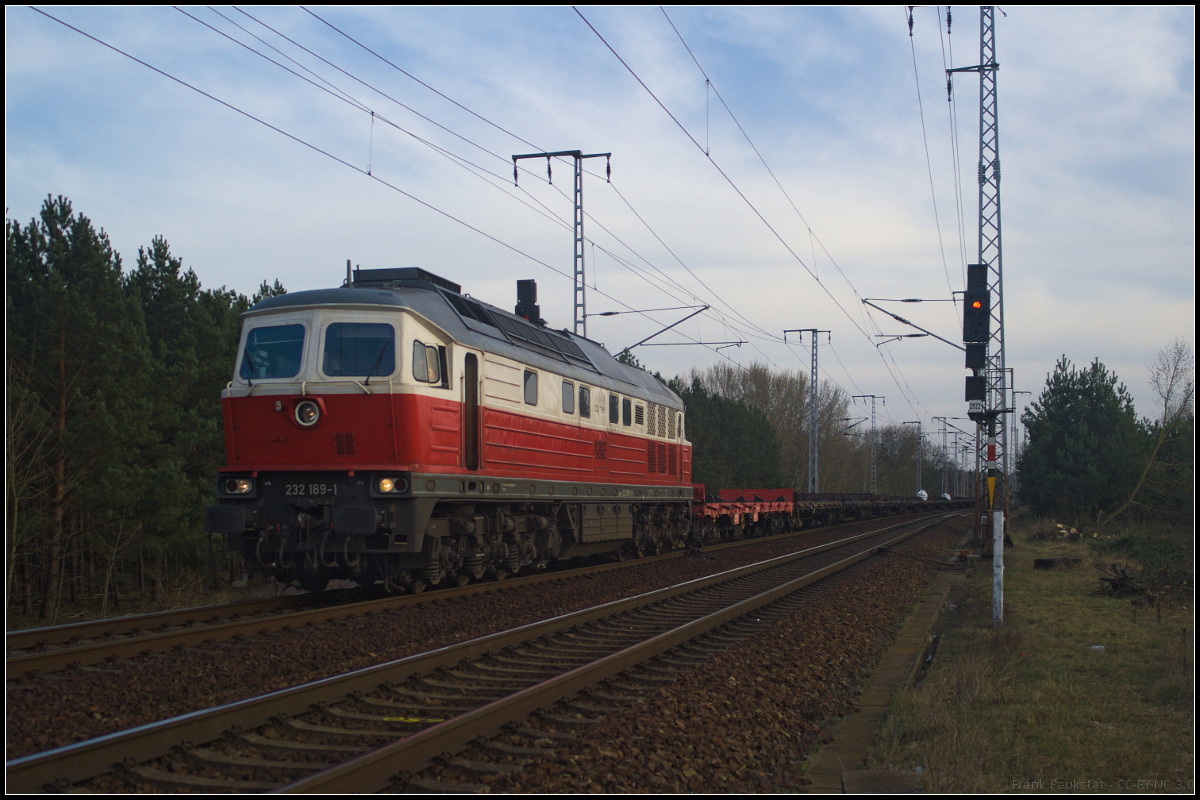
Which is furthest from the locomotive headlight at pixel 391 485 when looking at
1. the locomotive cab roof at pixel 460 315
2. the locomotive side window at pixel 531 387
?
the locomotive side window at pixel 531 387

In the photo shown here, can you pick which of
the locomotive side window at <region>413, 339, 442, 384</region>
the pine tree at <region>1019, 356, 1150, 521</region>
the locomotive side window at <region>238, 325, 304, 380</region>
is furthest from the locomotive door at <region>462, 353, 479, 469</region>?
the pine tree at <region>1019, 356, 1150, 521</region>

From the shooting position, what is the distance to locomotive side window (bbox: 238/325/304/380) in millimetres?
11031

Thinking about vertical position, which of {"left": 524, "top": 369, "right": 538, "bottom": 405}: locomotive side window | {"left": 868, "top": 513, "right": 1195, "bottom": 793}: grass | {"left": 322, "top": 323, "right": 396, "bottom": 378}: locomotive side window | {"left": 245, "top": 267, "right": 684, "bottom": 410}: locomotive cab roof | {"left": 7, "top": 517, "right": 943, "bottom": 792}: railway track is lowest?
{"left": 868, "top": 513, "right": 1195, "bottom": 793}: grass

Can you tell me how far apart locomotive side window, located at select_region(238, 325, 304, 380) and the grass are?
7963mm

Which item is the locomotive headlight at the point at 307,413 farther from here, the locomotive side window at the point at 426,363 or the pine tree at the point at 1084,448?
the pine tree at the point at 1084,448

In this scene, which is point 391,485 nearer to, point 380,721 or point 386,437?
point 386,437

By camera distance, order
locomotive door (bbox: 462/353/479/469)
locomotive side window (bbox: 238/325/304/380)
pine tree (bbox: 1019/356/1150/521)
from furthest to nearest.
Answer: pine tree (bbox: 1019/356/1150/521) < locomotive door (bbox: 462/353/479/469) < locomotive side window (bbox: 238/325/304/380)

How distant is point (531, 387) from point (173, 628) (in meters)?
6.35

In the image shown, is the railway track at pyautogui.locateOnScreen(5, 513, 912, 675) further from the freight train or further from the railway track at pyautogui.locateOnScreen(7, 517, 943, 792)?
the railway track at pyautogui.locateOnScreen(7, 517, 943, 792)

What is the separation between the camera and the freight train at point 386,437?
10680 mm

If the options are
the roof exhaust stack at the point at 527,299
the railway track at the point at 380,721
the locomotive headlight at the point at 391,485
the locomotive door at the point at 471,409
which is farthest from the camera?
the roof exhaust stack at the point at 527,299

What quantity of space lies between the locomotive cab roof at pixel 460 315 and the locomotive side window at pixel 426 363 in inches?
13.9

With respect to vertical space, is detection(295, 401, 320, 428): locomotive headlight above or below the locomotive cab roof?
below

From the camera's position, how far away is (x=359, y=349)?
10938 millimetres
